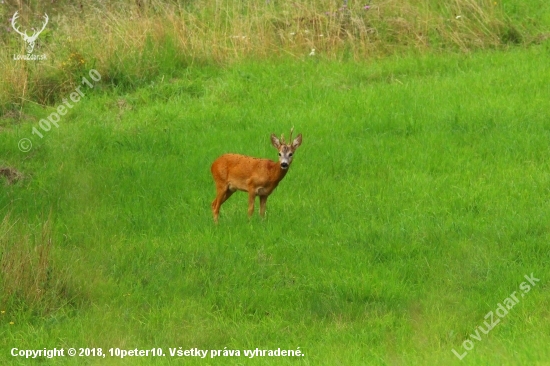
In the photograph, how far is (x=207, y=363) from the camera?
8648 millimetres

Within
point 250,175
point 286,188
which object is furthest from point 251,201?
point 286,188

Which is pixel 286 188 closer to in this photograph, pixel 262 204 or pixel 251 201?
pixel 262 204

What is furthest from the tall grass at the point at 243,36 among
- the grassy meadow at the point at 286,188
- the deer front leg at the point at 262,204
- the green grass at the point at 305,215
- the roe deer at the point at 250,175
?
the deer front leg at the point at 262,204

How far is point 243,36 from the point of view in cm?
1809

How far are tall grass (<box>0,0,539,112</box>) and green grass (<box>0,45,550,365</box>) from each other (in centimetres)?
47

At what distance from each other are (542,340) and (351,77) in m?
9.15

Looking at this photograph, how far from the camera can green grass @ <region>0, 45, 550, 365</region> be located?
9336 millimetres

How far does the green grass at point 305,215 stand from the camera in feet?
30.6

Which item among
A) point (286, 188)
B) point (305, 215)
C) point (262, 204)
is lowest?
point (286, 188)

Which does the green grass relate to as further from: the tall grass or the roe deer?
the tall grass

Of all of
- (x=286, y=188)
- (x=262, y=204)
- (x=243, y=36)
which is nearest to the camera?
(x=262, y=204)

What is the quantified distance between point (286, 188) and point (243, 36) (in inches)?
223

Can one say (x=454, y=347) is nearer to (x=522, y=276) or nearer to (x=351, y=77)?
(x=522, y=276)

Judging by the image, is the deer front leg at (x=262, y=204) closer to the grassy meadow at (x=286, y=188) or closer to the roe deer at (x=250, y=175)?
the roe deer at (x=250, y=175)
